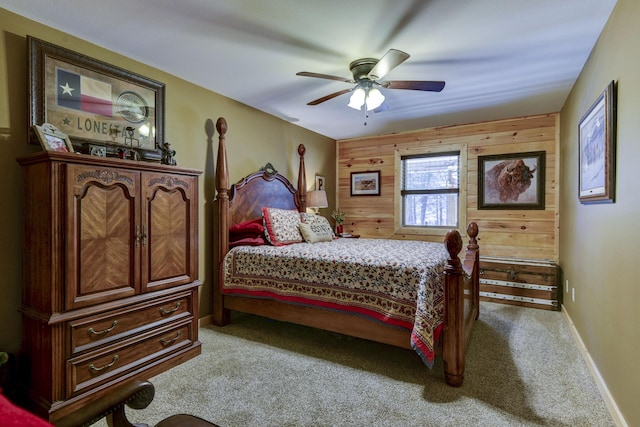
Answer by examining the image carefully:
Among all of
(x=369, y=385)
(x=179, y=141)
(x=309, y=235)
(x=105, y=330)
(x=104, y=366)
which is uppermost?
(x=179, y=141)

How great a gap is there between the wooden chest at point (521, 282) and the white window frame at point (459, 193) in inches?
27.9

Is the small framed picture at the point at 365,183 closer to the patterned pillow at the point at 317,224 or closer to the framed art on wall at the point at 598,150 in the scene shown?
the patterned pillow at the point at 317,224

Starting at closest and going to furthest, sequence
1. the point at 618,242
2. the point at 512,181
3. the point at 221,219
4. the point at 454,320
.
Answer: the point at 618,242, the point at 454,320, the point at 221,219, the point at 512,181

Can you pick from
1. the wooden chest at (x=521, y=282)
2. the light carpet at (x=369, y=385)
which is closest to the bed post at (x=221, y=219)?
the light carpet at (x=369, y=385)

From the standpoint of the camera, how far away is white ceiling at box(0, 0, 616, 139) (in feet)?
6.26

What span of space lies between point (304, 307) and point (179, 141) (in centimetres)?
191

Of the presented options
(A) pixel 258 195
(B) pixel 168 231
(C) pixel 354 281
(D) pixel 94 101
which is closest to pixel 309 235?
(A) pixel 258 195

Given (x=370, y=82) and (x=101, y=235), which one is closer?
(x=101, y=235)

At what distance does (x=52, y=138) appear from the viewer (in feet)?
6.51

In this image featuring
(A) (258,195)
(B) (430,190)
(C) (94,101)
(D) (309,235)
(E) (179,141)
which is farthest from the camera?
(B) (430,190)

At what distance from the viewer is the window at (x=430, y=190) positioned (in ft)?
15.2

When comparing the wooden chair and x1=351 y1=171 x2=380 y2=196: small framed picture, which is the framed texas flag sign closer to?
the wooden chair

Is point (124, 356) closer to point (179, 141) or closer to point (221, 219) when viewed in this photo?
point (221, 219)

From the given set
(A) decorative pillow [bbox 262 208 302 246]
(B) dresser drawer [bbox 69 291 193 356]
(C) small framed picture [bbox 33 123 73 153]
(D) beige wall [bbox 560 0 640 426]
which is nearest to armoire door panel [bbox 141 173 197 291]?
(B) dresser drawer [bbox 69 291 193 356]
